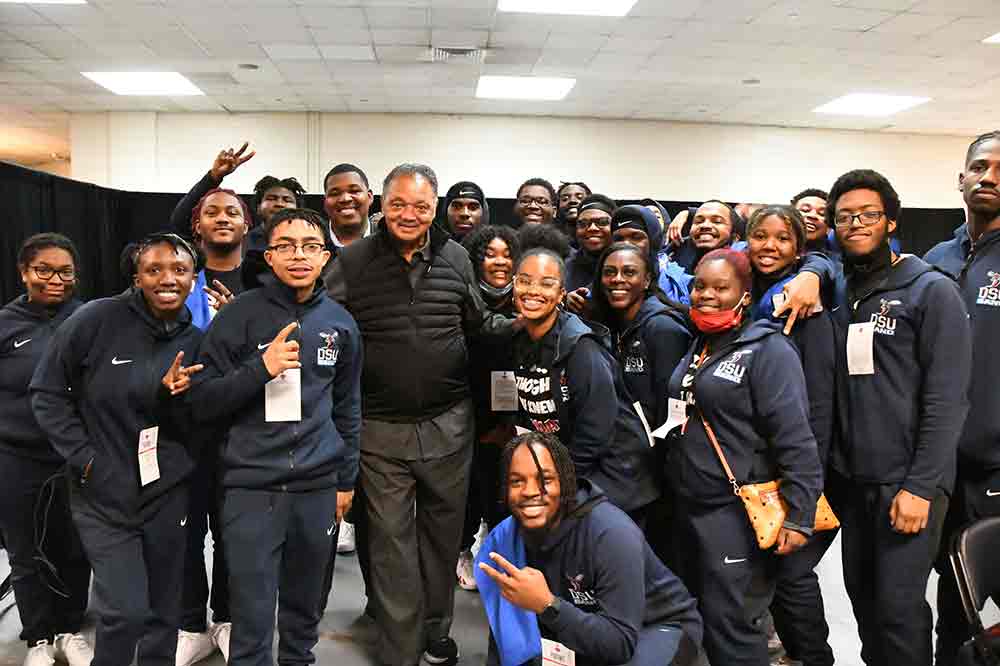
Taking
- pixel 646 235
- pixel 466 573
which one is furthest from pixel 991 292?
pixel 466 573

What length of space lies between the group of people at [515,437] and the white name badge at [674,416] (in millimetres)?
10

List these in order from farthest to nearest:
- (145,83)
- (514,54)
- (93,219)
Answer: (145,83) < (514,54) < (93,219)

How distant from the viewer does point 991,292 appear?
2.23 m

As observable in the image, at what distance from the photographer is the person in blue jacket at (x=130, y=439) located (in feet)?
6.93

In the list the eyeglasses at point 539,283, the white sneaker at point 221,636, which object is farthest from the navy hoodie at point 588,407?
the white sneaker at point 221,636

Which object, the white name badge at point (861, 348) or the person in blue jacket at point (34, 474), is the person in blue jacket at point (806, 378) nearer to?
the white name badge at point (861, 348)

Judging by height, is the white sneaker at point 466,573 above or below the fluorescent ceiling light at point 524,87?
below

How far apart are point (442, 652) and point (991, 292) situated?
230 centimetres

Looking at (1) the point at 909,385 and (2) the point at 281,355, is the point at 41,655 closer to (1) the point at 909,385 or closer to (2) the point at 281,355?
(2) the point at 281,355

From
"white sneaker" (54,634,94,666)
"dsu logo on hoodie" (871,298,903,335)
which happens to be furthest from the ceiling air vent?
"white sneaker" (54,634,94,666)

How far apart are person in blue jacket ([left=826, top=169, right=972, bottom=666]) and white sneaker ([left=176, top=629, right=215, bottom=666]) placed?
235cm

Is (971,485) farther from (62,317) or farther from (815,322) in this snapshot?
(62,317)

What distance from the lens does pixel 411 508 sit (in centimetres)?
252

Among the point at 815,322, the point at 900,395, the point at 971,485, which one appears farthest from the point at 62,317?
the point at 971,485
